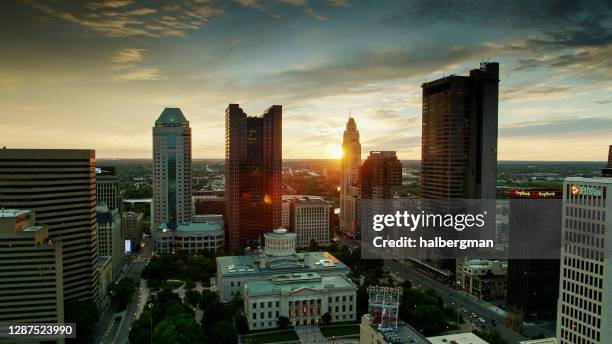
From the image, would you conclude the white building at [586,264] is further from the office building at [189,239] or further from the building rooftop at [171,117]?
the building rooftop at [171,117]

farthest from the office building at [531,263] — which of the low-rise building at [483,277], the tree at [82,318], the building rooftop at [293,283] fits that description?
the tree at [82,318]

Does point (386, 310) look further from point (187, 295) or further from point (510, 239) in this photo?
point (187, 295)

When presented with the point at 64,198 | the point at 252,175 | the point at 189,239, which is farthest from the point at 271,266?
the point at 252,175

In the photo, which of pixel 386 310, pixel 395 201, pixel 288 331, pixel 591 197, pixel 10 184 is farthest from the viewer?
pixel 395 201

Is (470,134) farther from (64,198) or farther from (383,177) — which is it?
(64,198)

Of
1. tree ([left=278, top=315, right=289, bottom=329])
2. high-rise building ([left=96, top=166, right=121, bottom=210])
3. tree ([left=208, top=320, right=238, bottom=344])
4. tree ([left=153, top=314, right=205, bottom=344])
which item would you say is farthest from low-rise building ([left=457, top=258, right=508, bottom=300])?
high-rise building ([left=96, top=166, right=121, bottom=210])

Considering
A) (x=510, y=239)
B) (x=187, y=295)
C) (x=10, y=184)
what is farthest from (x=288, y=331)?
(x=10, y=184)

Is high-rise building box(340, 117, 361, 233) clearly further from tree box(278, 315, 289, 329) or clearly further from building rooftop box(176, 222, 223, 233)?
tree box(278, 315, 289, 329)
